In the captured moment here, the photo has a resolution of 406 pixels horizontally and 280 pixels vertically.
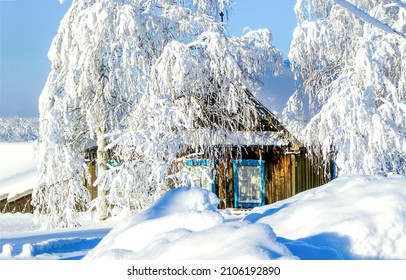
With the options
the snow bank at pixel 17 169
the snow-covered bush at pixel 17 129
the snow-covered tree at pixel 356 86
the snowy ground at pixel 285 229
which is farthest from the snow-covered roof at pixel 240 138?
the snow-covered bush at pixel 17 129

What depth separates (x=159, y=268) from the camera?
371 cm

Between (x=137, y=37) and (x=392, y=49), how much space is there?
545 cm

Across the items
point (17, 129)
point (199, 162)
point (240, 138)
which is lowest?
point (199, 162)

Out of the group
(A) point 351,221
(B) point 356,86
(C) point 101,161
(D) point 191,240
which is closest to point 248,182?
(C) point 101,161

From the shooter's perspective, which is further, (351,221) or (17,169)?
(17,169)

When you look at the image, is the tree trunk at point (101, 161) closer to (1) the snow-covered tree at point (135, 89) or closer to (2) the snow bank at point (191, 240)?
(1) the snow-covered tree at point (135, 89)

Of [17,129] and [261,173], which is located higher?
[17,129]

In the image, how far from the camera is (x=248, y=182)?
16.4 meters

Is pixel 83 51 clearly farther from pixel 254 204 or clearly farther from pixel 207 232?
pixel 207 232

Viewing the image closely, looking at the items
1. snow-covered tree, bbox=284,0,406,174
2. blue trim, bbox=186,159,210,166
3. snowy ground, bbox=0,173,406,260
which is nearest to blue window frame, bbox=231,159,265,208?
blue trim, bbox=186,159,210,166

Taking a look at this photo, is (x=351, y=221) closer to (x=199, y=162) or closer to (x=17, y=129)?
(x=199, y=162)

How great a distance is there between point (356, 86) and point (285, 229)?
7.93 metres

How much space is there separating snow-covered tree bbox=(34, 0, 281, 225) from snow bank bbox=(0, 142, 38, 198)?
433cm

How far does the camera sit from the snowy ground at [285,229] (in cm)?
355
